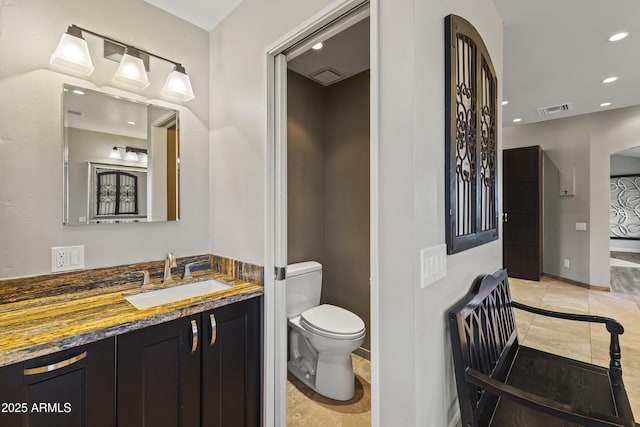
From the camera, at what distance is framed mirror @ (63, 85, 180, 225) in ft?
5.07

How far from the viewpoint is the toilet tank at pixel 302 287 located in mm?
→ 2270

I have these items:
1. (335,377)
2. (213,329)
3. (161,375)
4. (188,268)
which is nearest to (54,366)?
(161,375)

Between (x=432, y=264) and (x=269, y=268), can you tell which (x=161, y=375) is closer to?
(x=269, y=268)

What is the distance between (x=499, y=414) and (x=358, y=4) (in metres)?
1.78

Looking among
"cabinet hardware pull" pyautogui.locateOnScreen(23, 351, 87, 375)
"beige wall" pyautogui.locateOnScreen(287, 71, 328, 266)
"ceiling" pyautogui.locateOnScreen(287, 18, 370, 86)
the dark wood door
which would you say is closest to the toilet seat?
"beige wall" pyautogui.locateOnScreen(287, 71, 328, 266)

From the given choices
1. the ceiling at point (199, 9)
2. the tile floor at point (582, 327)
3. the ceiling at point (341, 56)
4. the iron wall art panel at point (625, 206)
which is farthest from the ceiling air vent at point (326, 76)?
the iron wall art panel at point (625, 206)

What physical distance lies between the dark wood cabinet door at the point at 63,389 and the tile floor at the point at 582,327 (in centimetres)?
299

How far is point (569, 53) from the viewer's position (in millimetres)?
2564

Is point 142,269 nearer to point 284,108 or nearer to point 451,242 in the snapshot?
point 284,108

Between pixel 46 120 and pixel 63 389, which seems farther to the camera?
pixel 46 120

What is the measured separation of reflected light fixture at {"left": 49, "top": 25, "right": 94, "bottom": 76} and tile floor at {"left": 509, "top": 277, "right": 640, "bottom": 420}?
12.6ft

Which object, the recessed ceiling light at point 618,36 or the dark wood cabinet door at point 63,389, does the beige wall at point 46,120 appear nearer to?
the dark wood cabinet door at point 63,389

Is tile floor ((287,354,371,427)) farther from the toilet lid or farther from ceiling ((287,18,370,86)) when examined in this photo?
ceiling ((287,18,370,86))

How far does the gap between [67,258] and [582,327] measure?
453 cm
